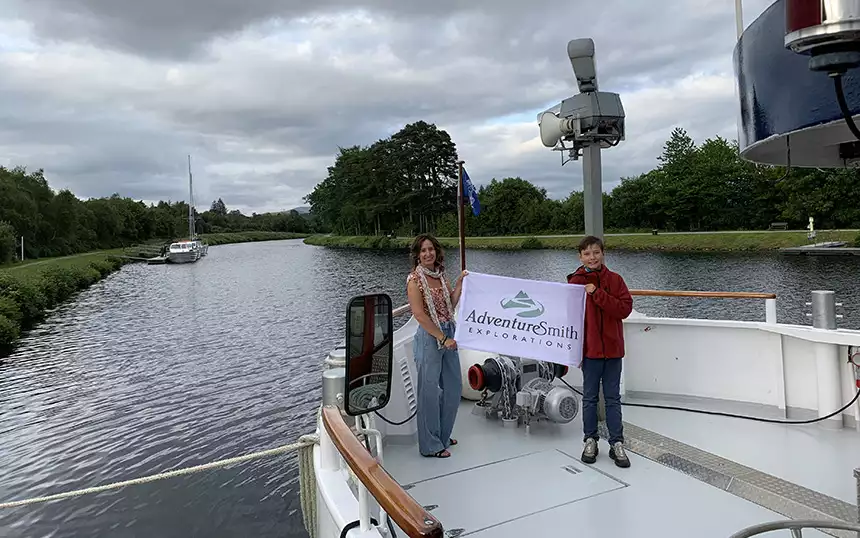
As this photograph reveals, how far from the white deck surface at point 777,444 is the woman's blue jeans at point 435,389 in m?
1.63

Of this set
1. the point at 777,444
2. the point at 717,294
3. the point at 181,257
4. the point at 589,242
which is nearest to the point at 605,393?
the point at 589,242

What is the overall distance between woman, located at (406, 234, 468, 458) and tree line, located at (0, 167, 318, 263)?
136 ft

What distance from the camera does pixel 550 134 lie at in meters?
4.86

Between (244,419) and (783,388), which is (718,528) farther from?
(244,419)

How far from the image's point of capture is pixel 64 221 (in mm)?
59750

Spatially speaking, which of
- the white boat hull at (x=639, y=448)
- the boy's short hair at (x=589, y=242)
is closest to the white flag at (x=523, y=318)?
the boy's short hair at (x=589, y=242)

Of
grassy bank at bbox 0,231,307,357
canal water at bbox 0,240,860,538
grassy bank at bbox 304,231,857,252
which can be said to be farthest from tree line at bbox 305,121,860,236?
grassy bank at bbox 0,231,307,357

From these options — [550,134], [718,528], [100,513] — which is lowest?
[100,513]

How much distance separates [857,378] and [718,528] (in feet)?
6.91

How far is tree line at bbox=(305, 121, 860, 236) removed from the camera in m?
43.2

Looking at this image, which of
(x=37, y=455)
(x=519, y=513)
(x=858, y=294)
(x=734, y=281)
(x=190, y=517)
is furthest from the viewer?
(x=734, y=281)

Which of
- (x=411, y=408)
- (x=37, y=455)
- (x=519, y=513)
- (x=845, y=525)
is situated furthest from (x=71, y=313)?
(x=845, y=525)

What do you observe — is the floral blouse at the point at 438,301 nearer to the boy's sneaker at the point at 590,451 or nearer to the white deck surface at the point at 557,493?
the white deck surface at the point at 557,493

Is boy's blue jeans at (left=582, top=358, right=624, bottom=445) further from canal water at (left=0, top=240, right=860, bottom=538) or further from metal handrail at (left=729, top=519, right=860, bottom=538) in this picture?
canal water at (left=0, top=240, right=860, bottom=538)
